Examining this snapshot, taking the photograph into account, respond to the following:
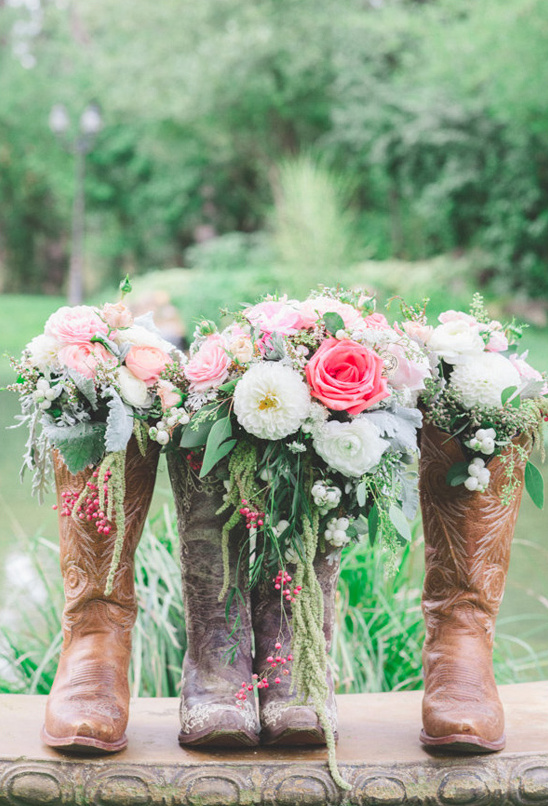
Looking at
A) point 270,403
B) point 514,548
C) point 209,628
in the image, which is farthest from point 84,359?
point 514,548

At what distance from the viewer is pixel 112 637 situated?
145 centimetres

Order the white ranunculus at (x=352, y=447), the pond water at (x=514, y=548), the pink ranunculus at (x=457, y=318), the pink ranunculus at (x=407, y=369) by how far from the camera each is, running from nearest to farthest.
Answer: the white ranunculus at (x=352, y=447)
the pink ranunculus at (x=407, y=369)
the pink ranunculus at (x=457, y=318)
the pond water at (x=514, y=548)

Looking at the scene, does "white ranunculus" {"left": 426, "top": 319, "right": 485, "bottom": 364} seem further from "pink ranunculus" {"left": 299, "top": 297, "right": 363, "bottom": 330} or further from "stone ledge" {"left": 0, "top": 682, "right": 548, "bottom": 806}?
"stone ledge" {"left": 0, "top": 682, "right": 548, "bottom": 806}

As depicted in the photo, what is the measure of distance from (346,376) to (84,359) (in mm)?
424

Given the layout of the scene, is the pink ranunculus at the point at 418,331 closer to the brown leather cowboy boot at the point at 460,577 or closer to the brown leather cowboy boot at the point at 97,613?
the brown leather cowboy boot at the point at 460,577

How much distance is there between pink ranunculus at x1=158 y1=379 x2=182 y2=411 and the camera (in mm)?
1339

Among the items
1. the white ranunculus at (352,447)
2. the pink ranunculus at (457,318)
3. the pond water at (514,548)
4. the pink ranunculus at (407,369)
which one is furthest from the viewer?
the pond water at (514,548)

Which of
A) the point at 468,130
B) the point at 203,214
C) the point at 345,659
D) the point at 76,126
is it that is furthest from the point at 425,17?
the point at 345,659

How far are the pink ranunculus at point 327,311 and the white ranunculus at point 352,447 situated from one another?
0.18 m

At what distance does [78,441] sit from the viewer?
1.34m

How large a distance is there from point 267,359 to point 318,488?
230 millimetres

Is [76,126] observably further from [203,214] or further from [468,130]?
[468,130]

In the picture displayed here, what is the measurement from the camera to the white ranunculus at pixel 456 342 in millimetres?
1414

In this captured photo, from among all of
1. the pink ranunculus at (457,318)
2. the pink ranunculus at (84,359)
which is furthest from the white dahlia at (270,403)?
the pink ranunculus at (457,318)
